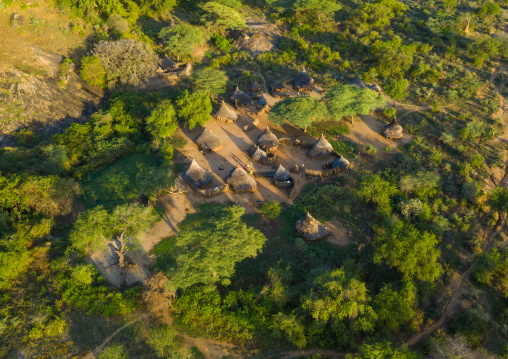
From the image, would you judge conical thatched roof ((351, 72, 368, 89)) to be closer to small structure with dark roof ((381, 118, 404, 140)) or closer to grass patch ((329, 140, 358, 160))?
small structure with dark roof ((381, 118, 404, 140))

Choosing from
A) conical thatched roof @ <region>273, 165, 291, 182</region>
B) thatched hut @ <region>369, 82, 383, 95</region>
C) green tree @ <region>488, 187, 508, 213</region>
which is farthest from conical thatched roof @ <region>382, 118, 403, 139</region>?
conical thatched roof @ <region>273, 165, 291, 182</region>

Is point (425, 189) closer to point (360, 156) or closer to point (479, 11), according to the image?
point (360, 156)

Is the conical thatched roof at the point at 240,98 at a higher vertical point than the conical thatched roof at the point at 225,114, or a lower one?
higher

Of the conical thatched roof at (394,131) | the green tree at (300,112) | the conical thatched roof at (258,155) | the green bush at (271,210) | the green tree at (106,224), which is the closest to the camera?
the green tree at (106,224)

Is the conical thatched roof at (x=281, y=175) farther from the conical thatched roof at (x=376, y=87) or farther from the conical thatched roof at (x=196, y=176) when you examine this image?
the conical thatched roof at (x=376, y=87)

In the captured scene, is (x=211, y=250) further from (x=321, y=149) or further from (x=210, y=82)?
(x=210, y=82)

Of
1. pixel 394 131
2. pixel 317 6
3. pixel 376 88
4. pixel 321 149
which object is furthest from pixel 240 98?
pixel 317 6

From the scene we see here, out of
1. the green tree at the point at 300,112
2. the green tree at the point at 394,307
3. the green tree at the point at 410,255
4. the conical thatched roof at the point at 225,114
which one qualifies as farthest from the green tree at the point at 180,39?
the green tree at the point at 394,307
